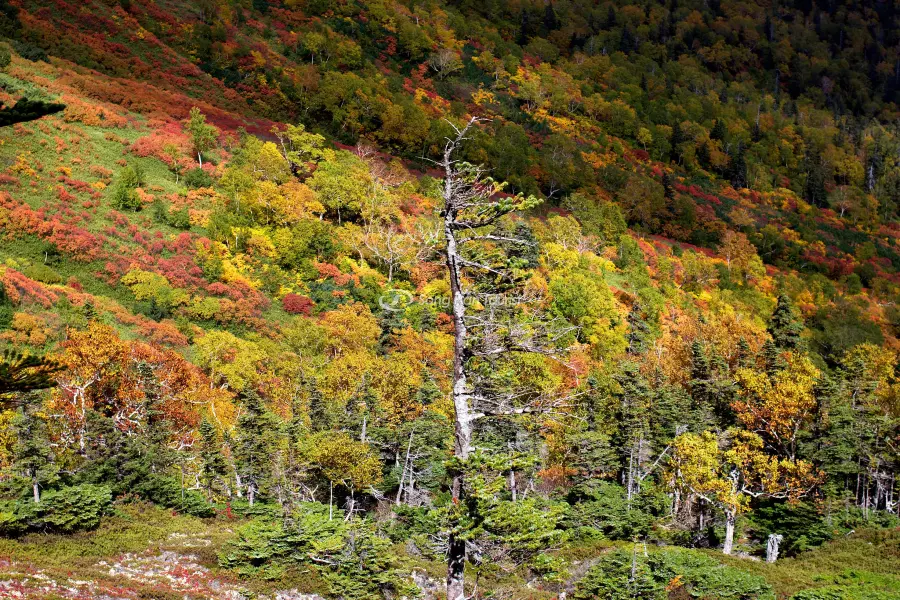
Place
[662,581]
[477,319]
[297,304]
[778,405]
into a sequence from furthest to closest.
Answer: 1. [297,304]
2. [778,405]
3. [662,581]
4. [477,319]

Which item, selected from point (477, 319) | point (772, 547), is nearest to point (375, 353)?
point (772, 547)

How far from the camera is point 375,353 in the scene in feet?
176

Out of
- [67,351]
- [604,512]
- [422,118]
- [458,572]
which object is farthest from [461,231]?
[422,118]

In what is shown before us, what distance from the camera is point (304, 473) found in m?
36.1

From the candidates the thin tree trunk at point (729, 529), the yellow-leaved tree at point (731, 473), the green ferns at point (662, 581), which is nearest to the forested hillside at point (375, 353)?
the green ferns at point (662, 581)

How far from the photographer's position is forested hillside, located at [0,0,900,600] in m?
18.7

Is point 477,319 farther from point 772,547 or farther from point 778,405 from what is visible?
point 778,405

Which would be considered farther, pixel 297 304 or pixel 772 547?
pixel 297 304

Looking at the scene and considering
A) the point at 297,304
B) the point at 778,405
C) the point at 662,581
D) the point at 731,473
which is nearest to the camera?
the point at 662,581

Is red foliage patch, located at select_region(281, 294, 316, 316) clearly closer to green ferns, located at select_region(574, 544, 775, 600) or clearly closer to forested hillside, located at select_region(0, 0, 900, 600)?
forested hillside, located at select_region(0, 0, 900, 600)

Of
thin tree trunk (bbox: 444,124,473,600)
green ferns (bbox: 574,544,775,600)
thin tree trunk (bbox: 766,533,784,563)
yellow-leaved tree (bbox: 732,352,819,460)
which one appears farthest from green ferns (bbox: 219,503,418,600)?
yellow-leaved tree (bbox: 732,352,819,460)

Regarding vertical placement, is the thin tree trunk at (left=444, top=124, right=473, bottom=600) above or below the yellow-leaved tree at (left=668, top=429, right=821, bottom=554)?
above

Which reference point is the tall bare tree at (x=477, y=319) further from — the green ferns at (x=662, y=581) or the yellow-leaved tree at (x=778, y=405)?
the yellow-leaved tree at (x=778, y=405)

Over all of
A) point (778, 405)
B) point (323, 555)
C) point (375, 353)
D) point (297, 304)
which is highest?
point (297, 304)
